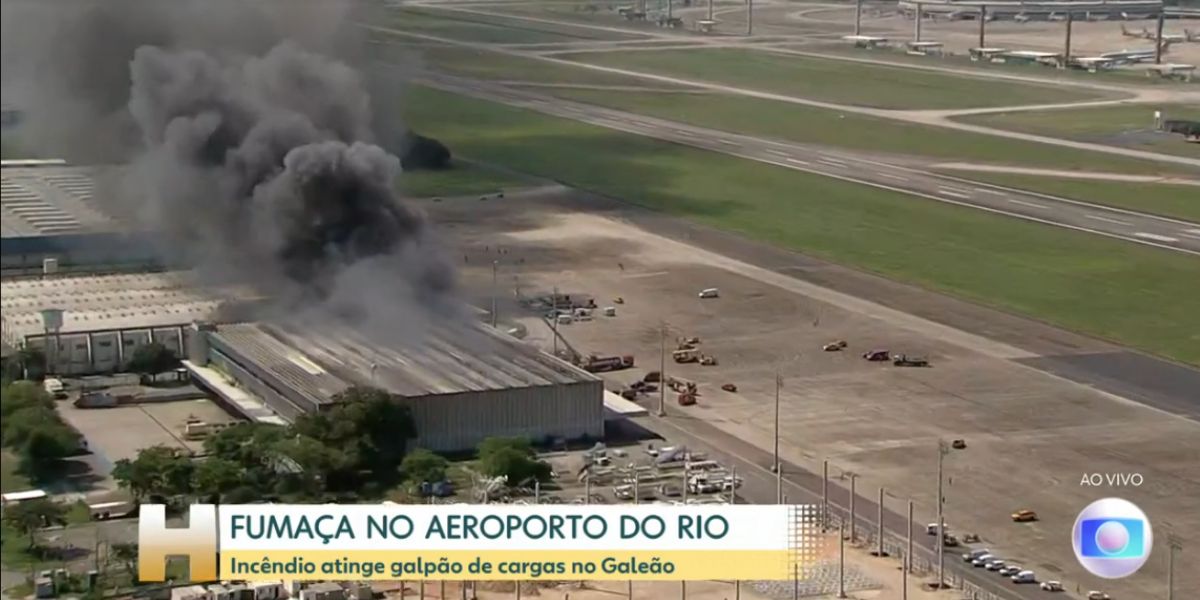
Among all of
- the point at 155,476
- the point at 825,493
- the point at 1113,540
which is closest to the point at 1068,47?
the point at 825,493

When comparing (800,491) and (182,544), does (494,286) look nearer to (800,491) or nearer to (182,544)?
(800,491)

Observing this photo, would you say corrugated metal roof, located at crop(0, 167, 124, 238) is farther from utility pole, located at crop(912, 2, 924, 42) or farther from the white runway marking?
utility pole, located at crop(912, 2, 924, 42)

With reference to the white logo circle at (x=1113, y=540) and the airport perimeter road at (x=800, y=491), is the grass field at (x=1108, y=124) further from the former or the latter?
the white logo circle at (x=1113, y=540)

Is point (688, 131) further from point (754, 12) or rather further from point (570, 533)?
point (570, 533)

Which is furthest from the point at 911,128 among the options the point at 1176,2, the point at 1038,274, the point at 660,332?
the point at 660,332

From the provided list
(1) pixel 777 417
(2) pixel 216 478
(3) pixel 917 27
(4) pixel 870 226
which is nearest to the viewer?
(2) pixel 216 478

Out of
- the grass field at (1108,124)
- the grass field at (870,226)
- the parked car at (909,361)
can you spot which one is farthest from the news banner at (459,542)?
the grass field at (1108,124)

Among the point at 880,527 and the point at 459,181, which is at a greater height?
the point at 459,181
